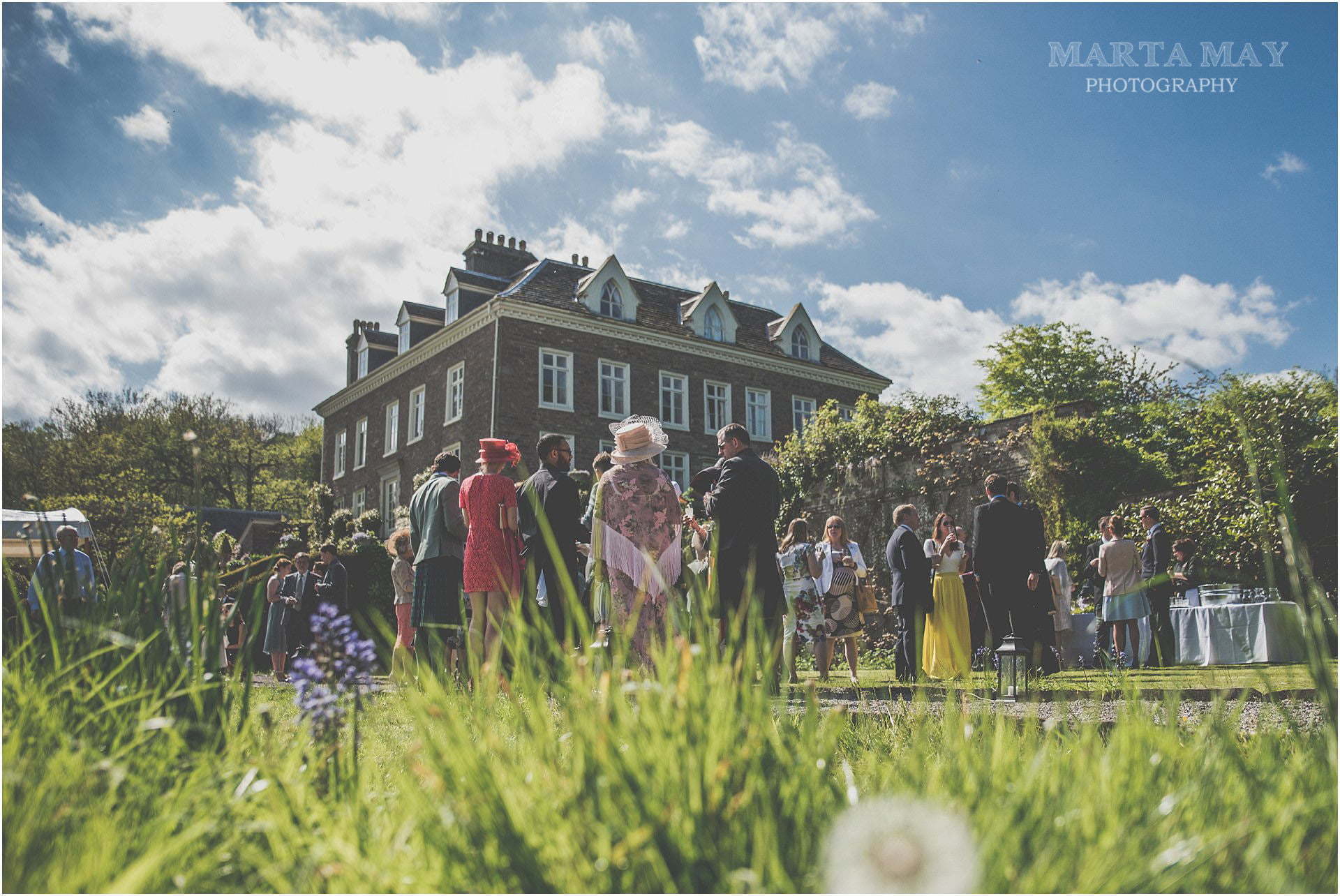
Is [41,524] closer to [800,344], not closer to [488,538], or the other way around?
[488,538]

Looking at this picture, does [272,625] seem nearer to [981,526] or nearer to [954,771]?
[981,526]

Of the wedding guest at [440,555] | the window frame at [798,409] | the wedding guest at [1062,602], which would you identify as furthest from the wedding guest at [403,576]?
the window frame at [798,409]

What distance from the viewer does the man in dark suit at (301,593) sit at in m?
10.8

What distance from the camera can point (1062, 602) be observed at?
11250 mm

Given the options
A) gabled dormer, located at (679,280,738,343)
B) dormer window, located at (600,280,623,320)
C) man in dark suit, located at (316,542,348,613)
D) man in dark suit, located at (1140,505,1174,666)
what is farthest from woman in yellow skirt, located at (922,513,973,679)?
gabled dormer, located at (679,280,738,343)

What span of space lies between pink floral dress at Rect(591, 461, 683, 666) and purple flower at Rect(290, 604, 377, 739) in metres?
2.91

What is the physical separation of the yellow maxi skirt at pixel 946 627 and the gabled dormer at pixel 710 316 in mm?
24742

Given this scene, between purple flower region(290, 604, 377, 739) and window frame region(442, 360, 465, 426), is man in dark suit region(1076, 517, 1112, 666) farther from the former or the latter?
window frame region(442, 360, 465, 426)

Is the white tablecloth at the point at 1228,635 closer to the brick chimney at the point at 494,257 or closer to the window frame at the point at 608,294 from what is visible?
the window frame at the point at 608,294

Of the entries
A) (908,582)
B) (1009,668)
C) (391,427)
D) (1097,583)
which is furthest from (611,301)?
(1009,668)

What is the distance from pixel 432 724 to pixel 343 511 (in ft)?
98.3

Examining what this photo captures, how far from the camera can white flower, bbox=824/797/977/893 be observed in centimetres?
136

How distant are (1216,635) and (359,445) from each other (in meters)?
31.4

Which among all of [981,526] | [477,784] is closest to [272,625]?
[981,526]
